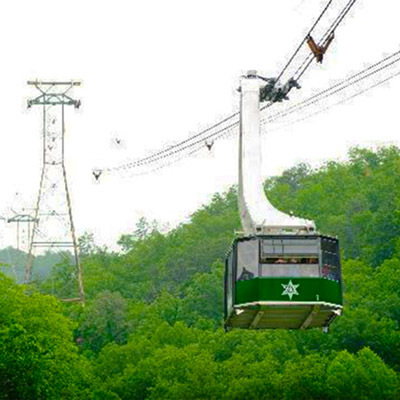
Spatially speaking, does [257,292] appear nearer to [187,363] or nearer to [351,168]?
[187,363]

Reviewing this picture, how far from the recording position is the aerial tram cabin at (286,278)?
4269 centimetres

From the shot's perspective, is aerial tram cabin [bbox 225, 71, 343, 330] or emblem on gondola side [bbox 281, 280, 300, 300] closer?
emblem on gondola side [bbox 281, 280, 300, 300]

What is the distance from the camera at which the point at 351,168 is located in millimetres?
196875

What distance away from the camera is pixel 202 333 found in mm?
130500

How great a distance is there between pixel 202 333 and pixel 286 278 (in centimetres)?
8807

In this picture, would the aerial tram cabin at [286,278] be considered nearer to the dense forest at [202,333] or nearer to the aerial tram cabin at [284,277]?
the aerial tram cabin at [284,277]

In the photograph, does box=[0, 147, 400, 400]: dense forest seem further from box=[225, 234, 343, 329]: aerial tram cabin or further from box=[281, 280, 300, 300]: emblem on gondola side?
box=[281, 280, 300, 300]: emblem on gondola side

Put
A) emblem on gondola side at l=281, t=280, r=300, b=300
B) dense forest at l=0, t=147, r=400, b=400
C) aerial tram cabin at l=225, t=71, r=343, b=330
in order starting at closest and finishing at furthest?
emblem on gondola side at l=281, t=280, r=300, b=300
aerial tram cabin at l=225, t=71, r=343, b=330
dense forest at l=0, t=147, r=400, b=400

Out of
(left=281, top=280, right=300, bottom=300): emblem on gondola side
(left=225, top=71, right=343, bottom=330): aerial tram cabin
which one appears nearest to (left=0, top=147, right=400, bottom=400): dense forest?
(left=225, top=71, right=343, bottom=330): aerial tram cabin

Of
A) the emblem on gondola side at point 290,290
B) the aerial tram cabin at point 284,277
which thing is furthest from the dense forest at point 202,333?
the emblem on gondola side at point 290,290

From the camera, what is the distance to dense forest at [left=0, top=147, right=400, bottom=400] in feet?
292

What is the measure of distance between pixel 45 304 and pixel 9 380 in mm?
11518

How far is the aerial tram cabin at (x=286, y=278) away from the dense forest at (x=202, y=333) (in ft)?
129

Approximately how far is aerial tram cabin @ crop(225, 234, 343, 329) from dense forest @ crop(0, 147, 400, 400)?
39.3 m
